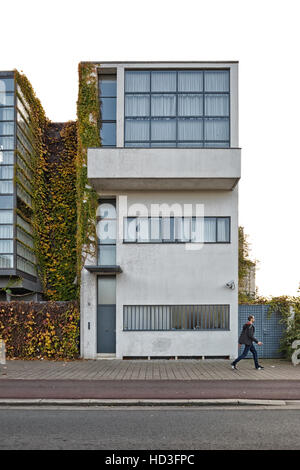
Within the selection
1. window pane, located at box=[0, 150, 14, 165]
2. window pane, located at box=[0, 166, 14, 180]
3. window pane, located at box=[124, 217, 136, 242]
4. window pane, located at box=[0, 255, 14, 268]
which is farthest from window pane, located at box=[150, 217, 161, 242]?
window pane, located at box=[0, 150, 14, 165]

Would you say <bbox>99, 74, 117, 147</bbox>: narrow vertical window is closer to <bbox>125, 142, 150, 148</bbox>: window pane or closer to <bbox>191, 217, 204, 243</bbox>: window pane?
<bbox>125, 142, 150, 148</bbox>: window pane

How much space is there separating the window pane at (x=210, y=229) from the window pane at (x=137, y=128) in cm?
403

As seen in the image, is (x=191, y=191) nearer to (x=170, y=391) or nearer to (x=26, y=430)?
(x=170, y=391)

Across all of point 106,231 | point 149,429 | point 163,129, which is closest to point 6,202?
point 106,231

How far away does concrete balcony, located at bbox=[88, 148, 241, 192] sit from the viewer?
16.9 metres

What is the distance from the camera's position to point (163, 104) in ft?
60.4

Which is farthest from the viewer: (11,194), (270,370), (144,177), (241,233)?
(241,233)

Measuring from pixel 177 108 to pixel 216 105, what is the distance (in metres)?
1.54

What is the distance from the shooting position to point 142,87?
724 inches

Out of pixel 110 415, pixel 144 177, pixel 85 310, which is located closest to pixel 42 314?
pixel 85 310

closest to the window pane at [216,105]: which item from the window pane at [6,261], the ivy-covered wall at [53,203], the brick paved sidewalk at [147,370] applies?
the ivy-covered wall at [53,203]

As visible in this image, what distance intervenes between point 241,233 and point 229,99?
21.0 meters

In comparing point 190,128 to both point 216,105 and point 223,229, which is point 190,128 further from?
point 223,229

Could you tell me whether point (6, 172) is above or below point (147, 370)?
above
